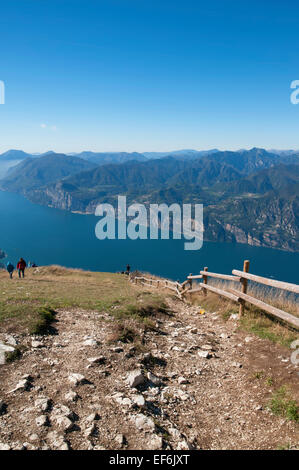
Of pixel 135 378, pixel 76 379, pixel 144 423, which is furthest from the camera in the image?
pixel 135 378

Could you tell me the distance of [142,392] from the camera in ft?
20.9

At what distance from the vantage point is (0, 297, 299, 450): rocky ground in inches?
192

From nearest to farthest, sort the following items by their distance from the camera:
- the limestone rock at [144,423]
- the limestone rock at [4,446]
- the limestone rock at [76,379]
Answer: the limestone rock at [4,446]
the limestone rock at [144,423]
the limestone rock at [76,379]

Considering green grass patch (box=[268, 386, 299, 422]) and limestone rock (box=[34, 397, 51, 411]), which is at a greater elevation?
limestone rock (box=[34, 397, 51, 411])

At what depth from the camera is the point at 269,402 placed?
247 inches

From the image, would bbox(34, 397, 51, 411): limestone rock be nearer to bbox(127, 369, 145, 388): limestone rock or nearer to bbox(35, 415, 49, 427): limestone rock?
bbox(35, 415, 49, 427): limestone rock

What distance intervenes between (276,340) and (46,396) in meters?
6.98

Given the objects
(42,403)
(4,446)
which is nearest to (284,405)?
(42,403)

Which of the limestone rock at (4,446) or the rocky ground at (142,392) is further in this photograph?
the rocky ground at (142,392)


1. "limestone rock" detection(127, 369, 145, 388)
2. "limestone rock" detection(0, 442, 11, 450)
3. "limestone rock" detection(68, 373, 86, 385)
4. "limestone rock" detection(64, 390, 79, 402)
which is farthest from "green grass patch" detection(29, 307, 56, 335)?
"limestone rock" detection(0, 442, 11, 450)

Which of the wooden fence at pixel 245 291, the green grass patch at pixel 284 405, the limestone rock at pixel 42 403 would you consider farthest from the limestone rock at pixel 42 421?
the wooden fence at pixel 245 291

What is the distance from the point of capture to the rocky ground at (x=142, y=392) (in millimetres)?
4879

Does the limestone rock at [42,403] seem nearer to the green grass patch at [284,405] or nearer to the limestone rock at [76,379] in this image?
the limestone rock at [76,379]

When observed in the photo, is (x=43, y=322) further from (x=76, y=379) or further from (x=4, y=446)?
(x=4, y=446)
